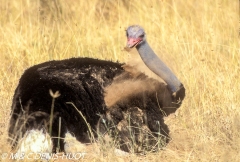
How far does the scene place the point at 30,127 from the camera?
4812 millimetres

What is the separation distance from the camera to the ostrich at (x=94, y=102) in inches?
193

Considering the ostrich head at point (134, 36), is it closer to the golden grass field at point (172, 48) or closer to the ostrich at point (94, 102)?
the ostrich at point (94, 102)

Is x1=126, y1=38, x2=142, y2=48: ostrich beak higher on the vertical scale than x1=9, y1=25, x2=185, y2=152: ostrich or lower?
higher

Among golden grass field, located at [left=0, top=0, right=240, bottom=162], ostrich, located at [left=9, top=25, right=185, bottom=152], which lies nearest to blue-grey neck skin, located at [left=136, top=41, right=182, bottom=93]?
ostrich, located at [left=9, top=25, right=185, bottom=152]

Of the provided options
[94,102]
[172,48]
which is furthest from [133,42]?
[172,48]

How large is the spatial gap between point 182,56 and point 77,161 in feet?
8.69

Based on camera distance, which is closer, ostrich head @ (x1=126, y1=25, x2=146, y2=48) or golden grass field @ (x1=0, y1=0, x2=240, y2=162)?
ostrich head @ (x1=126, y1=25, x2=146, y2=48)

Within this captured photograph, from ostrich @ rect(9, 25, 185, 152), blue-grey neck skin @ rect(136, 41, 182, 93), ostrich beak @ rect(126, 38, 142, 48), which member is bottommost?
ostrich @ rect(9, 25, 185, 152)

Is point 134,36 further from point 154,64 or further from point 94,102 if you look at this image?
point 94,102

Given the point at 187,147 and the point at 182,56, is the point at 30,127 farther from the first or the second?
the point at 182,56

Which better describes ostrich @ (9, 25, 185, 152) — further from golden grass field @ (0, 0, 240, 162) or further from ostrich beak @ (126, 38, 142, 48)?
golden grass field @ (0, 0, 240, 162)

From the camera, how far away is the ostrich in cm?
491

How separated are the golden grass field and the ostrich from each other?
21 centimetres

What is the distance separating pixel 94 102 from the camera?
5.19 m
